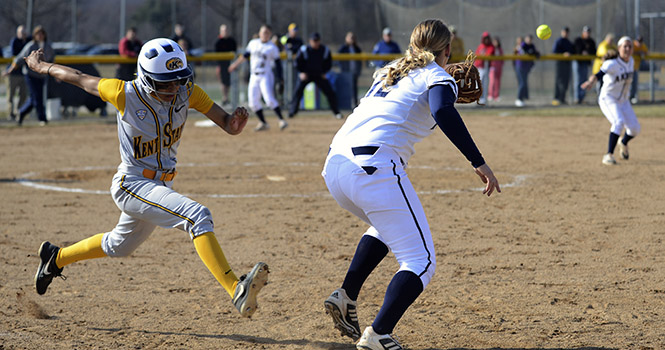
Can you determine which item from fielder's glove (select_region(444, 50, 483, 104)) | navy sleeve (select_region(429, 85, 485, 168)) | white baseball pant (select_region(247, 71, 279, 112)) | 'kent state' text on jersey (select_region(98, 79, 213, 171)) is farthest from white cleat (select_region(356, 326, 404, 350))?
white baseball pant (select_region(247, 71, 279, 112))

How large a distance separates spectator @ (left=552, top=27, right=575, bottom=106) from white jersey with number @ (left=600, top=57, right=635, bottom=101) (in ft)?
38.0

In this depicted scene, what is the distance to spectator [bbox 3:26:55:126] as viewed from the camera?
17109 mm

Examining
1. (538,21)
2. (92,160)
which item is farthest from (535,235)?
(538,21)

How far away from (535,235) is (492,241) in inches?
20.0

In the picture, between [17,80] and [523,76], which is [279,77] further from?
[523,76]

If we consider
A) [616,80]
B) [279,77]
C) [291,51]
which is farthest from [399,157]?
[279,77]

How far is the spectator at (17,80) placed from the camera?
19.1 metres

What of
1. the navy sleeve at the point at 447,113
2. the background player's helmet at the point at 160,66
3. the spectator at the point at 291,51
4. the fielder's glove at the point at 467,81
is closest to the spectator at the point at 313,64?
the spectator at the point at 291,51

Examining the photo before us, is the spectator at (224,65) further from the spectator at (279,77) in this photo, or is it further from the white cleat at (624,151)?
the white cleat at (624,151)

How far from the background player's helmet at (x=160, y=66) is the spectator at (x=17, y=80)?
51.5ft

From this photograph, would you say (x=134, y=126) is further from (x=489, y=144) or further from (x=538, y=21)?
(x=538, y=21)

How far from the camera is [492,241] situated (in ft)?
23.6

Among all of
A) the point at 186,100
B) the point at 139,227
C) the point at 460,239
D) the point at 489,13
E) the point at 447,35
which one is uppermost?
the point at 489,13

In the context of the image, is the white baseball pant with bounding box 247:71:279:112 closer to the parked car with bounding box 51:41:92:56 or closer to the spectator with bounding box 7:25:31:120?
the spectator with bounding box 7:25:31:120
